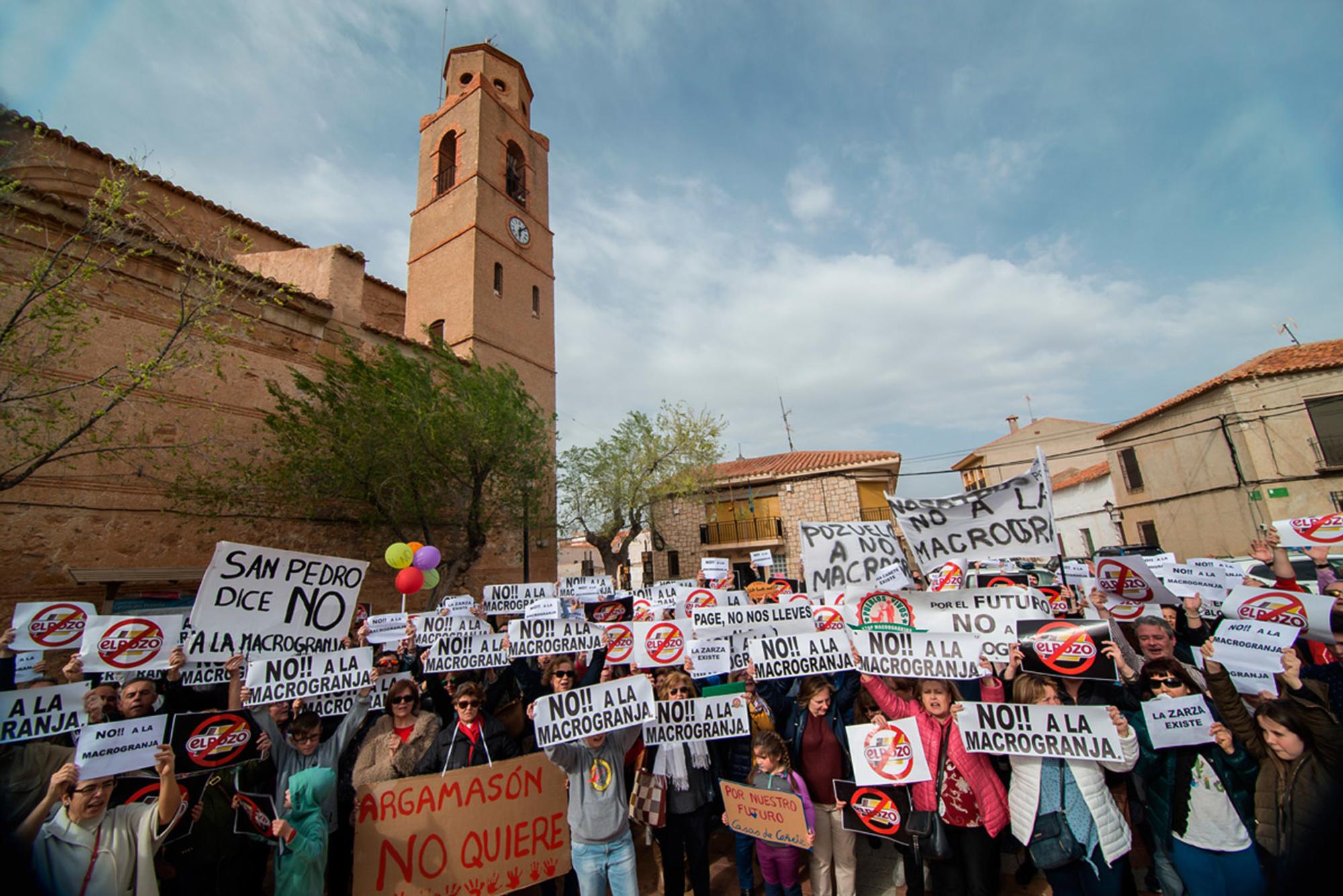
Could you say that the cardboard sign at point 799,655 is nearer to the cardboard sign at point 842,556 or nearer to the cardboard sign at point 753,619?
the cardboard sign at point 753,619

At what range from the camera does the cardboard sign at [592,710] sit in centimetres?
385

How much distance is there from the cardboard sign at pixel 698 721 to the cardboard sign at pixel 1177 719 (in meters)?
2.52

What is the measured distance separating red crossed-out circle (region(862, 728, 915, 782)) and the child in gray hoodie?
1715 mm

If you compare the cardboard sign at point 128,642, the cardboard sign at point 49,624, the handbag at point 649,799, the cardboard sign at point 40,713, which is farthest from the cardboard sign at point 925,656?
the cardboard sign at point 49,624

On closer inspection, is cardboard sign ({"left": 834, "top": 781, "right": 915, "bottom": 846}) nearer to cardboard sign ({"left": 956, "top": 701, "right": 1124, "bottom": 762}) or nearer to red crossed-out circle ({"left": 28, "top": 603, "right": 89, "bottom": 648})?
cardboard sign ({"left": 956, "top": 701, "right": 1124, "bottom": 762})

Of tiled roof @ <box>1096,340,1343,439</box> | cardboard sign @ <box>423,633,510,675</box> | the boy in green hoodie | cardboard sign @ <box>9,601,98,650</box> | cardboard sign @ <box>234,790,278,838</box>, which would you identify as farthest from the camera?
tiled roof @ <box>1096,340,1343,439</box>

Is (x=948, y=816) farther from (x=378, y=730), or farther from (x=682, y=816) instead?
(x=378, y=730)

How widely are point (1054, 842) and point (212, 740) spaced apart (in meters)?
5.22

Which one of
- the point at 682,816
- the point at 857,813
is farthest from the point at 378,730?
the point at 857,813

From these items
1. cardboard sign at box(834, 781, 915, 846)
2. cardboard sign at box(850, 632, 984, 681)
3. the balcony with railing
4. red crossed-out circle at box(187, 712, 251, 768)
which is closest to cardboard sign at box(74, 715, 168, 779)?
red crossed-out circle at box(187, 712, 251, 768)

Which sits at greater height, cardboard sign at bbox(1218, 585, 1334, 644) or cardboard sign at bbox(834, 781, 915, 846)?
cardboard sign at bbox(1218, 585, 1334, 644)

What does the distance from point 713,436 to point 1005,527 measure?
60.6ft

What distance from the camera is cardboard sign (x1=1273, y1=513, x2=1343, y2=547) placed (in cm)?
615

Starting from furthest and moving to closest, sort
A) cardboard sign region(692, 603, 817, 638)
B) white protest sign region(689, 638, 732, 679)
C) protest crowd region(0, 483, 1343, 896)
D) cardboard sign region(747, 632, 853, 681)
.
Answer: cardboard sign region(692, 603, 817, 638) → white protest sign region(689, 638, 732, 679) → cardboard sign region(747, 632, 853, 681) → protest crowd region(0, 483, 1343, 896)
